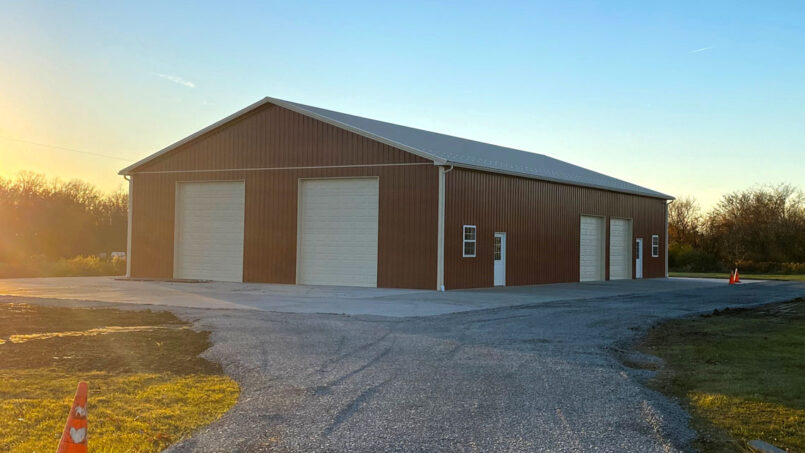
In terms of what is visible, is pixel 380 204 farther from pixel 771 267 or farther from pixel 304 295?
pixel 771 267

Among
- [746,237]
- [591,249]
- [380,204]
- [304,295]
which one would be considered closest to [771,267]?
[746,237]

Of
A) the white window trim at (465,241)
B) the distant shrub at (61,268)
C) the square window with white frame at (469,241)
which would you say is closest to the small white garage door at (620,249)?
the white window trim at (465,241)

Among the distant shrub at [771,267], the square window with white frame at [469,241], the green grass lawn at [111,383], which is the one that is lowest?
the green grass lawn at [111,383]

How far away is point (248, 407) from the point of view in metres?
7.05

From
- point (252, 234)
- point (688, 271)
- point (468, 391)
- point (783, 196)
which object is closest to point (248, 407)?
point (468, 391)

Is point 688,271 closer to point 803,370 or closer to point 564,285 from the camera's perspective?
point 564,285

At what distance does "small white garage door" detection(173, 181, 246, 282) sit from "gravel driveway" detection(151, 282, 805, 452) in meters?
13.3

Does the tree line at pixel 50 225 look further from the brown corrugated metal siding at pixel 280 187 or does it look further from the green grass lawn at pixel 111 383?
the green grass lawn at pixel 111 383

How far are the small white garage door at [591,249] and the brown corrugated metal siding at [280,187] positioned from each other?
9979 mm

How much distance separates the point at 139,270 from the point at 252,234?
18.1 feet

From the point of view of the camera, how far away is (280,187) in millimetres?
26547

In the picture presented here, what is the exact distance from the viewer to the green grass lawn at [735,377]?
247 inches

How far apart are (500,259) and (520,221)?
5.80 ft

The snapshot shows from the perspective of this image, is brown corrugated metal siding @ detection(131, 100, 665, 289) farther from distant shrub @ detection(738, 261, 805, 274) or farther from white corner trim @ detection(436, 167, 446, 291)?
distant shrub @ detection(738, 261, 805, 274)
